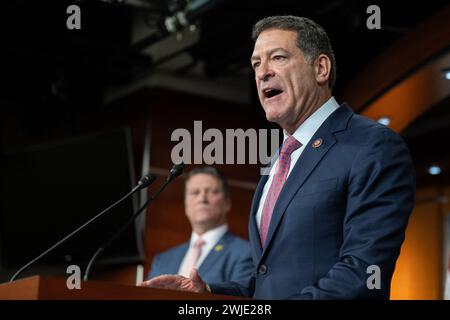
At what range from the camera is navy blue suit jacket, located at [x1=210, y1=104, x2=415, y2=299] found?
1963 mm

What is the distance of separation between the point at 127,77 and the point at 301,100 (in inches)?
173

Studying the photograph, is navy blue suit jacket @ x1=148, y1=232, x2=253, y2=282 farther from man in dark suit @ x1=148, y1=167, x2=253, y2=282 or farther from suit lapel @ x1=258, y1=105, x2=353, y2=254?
suit lapel @ x1=258, y1=105, x2=353, y2=254

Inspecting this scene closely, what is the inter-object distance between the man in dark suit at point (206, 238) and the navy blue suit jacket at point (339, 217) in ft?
6.70

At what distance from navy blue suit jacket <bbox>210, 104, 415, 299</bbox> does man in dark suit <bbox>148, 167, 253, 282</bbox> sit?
2.04m

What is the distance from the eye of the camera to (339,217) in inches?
83.9

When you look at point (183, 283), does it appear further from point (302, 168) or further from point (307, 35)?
point (307, 35)

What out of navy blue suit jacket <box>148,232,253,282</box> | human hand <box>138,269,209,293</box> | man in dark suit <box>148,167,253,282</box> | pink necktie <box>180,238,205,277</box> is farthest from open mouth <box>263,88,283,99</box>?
pink necktie <box>180,238,205,277</box>

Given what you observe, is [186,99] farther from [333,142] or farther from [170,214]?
[333,142]

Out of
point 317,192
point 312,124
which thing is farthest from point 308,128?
point 317,192

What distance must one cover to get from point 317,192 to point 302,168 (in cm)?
10

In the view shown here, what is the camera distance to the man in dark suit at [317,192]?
198 centimetres

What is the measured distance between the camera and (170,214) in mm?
6449
